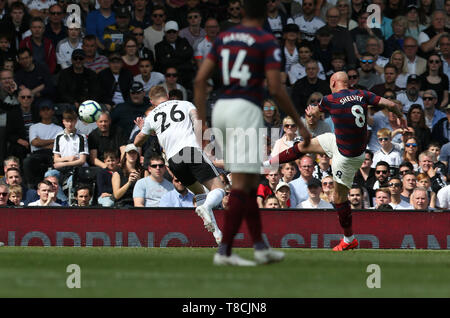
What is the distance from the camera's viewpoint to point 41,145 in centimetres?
1742

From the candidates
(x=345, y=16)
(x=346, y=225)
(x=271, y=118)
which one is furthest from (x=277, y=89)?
(x=345, y=16)

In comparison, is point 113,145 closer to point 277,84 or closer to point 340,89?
point 340,89

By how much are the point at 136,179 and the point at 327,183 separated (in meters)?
3.21

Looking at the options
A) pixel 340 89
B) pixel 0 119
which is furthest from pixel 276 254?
pixel 0 119

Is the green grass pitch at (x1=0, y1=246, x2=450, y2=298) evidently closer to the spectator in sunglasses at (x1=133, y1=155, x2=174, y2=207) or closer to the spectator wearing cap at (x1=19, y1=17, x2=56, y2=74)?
the spectator in sunglasses at (x1=133, y1=155, x2=174, y2=207)

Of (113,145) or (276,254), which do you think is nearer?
(276,254)

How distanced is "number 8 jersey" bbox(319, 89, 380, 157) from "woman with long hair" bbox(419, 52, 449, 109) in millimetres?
7566

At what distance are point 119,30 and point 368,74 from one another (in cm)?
526

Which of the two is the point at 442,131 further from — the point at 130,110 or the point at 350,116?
the point at 350,116

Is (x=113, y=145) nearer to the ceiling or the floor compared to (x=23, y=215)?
nearer to the ceiling

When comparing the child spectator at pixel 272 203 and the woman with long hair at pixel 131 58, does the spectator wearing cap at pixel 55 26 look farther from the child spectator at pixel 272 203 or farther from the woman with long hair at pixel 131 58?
the child spectator at pixel 272 203

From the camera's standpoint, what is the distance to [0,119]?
58.6 ft

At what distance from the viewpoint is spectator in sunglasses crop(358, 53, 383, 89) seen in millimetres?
19672

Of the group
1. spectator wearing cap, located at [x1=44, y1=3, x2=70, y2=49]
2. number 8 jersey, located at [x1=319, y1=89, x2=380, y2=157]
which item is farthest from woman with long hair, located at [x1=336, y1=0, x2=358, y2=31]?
number 8 jersey, located at [x1=319, y1=89, x2=380, y2=157]
